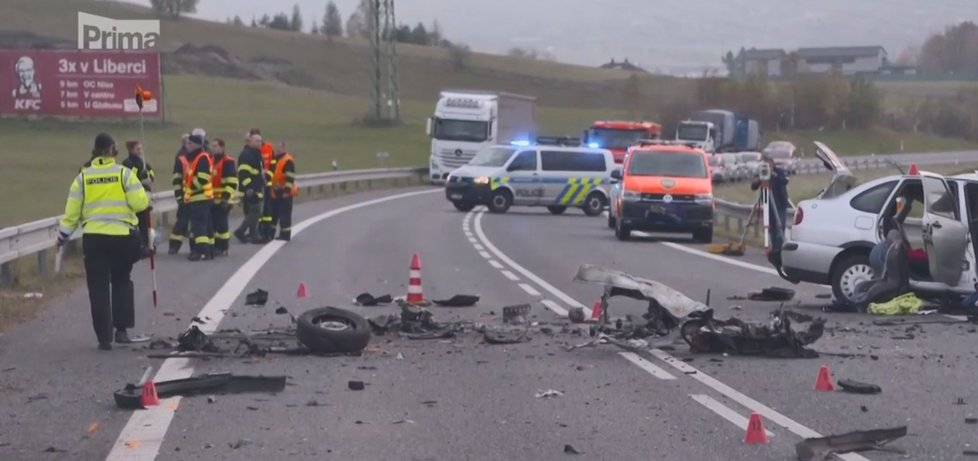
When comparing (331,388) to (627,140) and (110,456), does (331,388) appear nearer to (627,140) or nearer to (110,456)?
(110,456)

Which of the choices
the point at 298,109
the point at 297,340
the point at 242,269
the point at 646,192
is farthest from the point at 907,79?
the point at 297,340

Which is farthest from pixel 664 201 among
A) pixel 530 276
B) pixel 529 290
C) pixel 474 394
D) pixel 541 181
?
pixel 474 394

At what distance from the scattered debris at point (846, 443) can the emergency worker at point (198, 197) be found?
14.4m

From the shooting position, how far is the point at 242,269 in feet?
65.0

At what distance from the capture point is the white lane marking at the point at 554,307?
48.5 ft

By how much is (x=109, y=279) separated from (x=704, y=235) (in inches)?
686

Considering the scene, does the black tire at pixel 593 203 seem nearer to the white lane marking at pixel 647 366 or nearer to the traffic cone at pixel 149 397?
the white lane marking at pixel 647 366

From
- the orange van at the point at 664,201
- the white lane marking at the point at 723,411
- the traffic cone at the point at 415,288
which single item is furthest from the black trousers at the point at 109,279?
the orange van at the point at 664,201

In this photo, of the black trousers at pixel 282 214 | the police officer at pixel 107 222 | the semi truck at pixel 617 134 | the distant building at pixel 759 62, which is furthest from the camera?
the distant building at pixel 759 62

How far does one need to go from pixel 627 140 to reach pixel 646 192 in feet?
74.9

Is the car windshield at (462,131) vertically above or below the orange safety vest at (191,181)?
below

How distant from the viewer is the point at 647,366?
11.2 metres

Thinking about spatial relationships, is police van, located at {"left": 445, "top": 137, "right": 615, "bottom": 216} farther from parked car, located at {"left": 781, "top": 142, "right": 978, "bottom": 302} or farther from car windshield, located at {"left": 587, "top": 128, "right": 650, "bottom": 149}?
parked car, located at {"left": 781, "top": 142, "right": 978, "bottom": 302}

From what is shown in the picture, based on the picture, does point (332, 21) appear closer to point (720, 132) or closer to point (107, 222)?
point (720, 132)
